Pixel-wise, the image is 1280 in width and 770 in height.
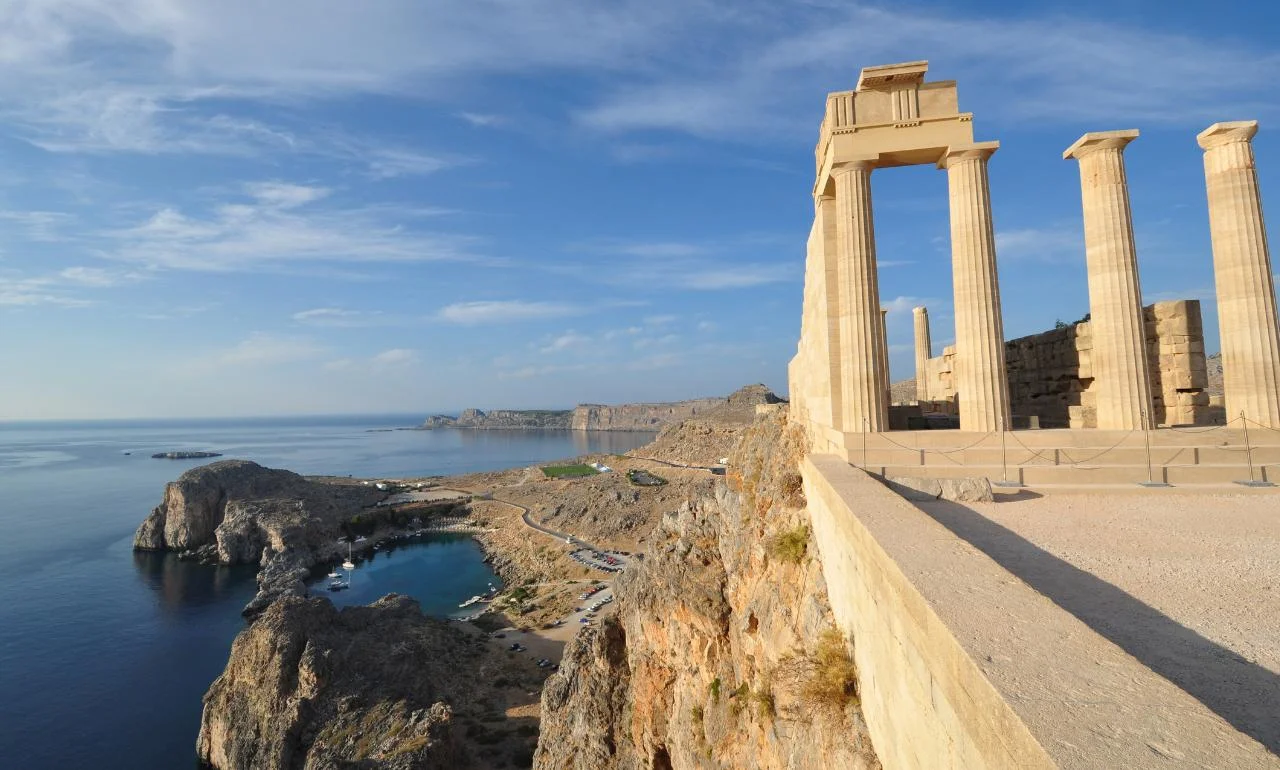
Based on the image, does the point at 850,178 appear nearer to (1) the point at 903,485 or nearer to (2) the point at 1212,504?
(1) the point at 903,485

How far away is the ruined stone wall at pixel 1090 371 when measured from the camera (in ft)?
43.3

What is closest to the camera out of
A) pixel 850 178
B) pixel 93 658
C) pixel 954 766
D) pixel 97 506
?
pixel 954 766

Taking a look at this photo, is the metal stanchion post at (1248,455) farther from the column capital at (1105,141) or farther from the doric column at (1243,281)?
the column capital at (1105,141)

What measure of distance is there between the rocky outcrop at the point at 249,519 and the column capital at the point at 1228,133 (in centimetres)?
6259

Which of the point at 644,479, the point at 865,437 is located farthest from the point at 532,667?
the point at 644,479

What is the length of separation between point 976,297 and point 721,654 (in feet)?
32.9

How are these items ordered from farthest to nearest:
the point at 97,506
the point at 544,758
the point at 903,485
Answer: the point at 97,506
the point at 544,758
the point at 903,485

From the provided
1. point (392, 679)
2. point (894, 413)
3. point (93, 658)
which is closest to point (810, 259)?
point (894, 413)

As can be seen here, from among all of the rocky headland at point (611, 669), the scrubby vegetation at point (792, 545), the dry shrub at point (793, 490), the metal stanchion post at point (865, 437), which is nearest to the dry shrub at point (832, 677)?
the rocky headland at point (611, 669)

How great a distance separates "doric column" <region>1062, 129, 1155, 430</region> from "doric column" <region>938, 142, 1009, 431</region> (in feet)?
7.50

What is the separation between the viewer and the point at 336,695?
2491 cm

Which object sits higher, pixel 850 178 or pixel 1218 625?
pixel 850 178

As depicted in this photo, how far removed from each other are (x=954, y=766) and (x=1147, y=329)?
1548 cm

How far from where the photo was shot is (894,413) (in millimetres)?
14383
